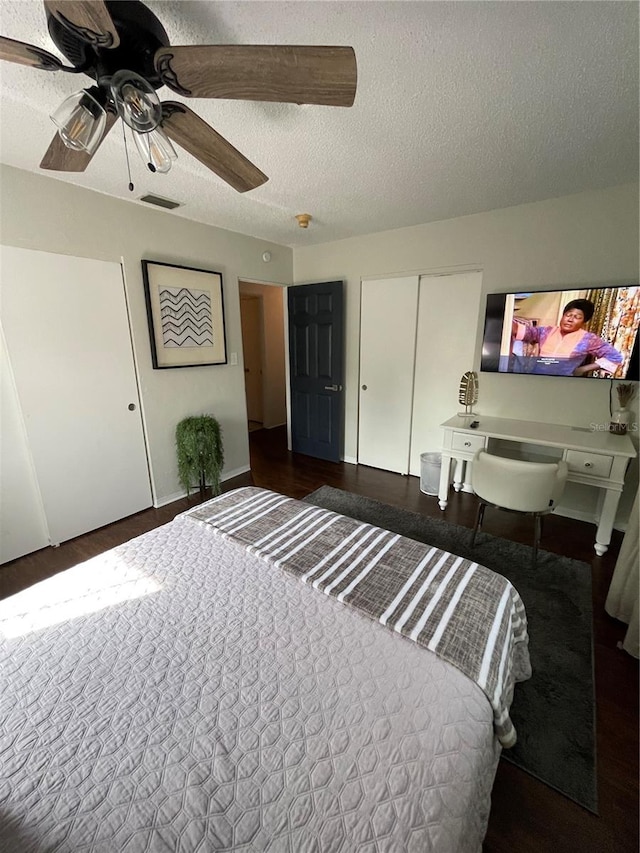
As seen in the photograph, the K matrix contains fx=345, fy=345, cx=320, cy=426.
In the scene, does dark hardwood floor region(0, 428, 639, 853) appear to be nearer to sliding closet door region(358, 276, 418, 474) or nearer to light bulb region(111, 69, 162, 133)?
sliding closet door region(358, 276, 418, 474)

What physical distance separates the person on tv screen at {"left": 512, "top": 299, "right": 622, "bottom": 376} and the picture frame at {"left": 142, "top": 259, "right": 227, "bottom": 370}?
2.55 m

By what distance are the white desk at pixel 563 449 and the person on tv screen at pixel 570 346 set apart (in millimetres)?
459

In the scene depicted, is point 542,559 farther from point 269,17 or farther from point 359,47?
point 269,17

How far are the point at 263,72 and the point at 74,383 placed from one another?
223 centimetres

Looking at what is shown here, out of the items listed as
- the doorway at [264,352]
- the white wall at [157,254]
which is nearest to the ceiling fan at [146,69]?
the white wall at [157,254]

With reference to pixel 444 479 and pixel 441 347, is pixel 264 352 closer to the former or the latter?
pixel 441 347

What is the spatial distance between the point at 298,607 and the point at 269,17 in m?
1.93

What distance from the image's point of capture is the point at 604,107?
4.88 feet

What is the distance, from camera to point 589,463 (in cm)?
229

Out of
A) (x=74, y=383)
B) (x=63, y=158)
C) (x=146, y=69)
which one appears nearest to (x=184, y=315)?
(x=74, y=383)

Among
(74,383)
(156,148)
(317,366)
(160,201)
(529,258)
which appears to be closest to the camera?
(156,148)

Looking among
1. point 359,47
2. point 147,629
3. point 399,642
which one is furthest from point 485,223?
point 147,629

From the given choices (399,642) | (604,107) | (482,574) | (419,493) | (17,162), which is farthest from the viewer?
(419,493)

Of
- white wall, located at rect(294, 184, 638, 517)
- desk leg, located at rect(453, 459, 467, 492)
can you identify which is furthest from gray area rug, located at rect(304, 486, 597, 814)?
white wall, located at rect(294, 184, 638, 517)
